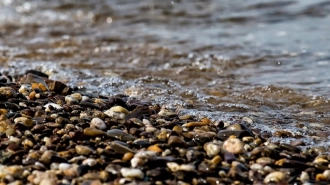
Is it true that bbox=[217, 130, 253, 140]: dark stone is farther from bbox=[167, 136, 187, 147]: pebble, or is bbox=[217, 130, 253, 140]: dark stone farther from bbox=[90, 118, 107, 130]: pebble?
bbox=[90, 118, 107, 130]: pebble

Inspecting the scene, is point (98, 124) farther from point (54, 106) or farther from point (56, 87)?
point (56, 87)

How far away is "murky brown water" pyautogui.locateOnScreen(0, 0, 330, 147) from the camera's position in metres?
5.21

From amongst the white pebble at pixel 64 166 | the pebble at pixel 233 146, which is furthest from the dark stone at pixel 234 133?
the white pebble at pixel 64 166

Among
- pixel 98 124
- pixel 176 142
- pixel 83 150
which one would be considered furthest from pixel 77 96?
pixel 176 142

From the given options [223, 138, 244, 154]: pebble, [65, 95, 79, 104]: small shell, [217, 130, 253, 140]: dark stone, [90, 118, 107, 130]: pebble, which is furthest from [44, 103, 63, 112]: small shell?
[223, 138, 244, 154]: pebble

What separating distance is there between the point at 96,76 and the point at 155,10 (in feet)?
15.8

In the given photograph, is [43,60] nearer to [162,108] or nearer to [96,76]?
[96,76]

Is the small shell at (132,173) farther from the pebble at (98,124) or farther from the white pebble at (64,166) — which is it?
the pebble at (98,124)

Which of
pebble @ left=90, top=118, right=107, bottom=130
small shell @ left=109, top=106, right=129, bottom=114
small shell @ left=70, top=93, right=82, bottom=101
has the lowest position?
pebble @ left=90, top=118, right=107, bottom=130

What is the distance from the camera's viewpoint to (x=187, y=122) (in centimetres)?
414

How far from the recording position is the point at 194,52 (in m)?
7.50

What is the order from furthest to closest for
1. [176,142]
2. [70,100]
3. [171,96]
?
[171,96]
[70,100]
[176,142]

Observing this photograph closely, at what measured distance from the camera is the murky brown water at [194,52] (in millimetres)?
5211

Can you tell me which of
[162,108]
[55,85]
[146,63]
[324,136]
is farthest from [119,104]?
[146,63]
